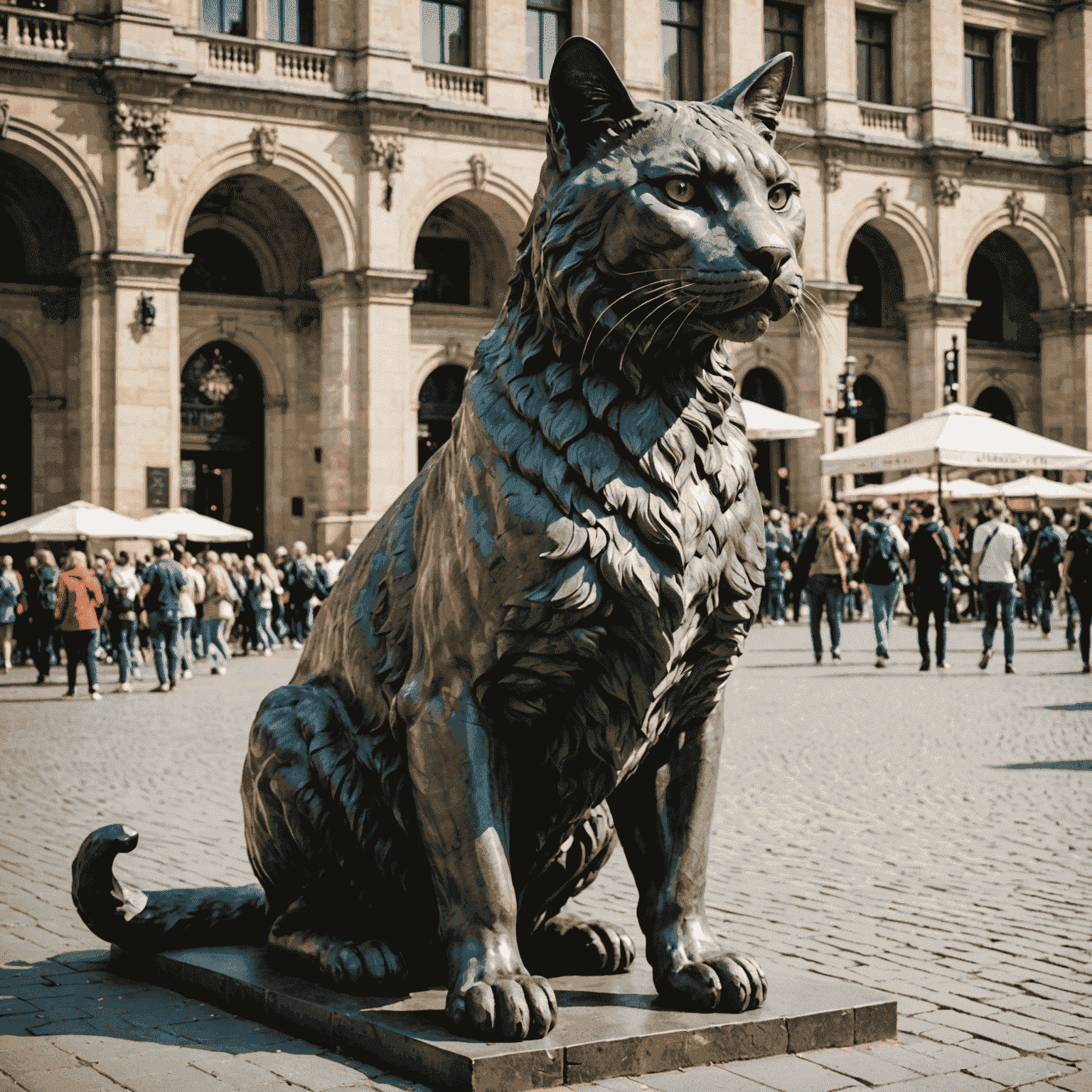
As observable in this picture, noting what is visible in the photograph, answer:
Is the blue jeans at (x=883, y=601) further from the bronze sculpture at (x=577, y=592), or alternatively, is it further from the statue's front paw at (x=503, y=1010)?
the statue's front paw at (x=503, y=1010)

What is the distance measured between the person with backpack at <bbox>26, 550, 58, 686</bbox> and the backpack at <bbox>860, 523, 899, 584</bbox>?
9.79m

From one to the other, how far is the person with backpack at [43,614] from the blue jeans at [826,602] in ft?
30.0

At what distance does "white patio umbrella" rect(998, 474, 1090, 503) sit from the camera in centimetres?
2748

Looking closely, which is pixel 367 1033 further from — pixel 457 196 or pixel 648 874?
pixel 457 196

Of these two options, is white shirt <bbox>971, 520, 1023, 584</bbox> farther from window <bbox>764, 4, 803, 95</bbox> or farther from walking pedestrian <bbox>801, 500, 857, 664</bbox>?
window <bbox>764, 4, 803, 95</bbox>

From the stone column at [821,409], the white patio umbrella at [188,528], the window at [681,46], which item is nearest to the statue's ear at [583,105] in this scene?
the white patio umbrella at [188,528]

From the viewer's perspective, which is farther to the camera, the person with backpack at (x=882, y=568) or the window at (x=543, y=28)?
the window at (x=543, y=28)

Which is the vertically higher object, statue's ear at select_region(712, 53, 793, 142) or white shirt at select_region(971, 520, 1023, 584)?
statue's ear at select_region(712, 53, 793, 142)

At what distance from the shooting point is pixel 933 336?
35.2 metres

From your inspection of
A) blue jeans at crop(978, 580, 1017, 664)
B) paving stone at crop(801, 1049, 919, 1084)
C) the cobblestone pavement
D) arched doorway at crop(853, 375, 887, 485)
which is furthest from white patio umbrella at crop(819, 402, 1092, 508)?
paving stone at crop(801, 1049, 919, 1084)

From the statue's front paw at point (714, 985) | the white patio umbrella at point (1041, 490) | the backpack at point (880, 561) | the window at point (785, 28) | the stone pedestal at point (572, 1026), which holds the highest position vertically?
the window at point (785, 28)

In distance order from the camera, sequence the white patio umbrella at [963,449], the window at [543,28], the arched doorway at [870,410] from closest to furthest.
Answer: the white patio umbrella at [963,449] → the window at [543,28] → the arched doorway at [870,410]

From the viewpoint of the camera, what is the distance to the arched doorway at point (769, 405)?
34281 millimetres

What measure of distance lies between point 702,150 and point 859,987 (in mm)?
1998
